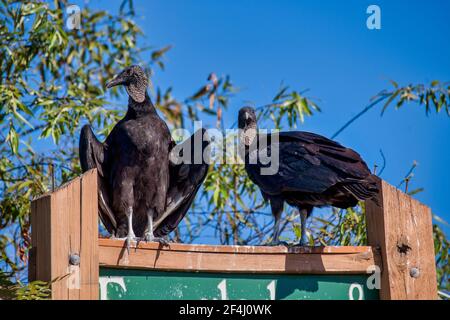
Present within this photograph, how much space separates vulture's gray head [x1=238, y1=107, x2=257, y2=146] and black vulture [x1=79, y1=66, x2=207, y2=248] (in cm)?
35

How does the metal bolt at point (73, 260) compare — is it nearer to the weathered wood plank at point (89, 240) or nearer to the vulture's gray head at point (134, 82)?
the weathered wood plank at point (89, 240)

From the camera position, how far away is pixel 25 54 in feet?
26.3

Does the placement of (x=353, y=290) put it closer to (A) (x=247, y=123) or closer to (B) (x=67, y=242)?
(B) (x=67, y=242)

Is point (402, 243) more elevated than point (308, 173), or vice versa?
point (308, 173)

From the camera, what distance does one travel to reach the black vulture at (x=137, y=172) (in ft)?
17.9

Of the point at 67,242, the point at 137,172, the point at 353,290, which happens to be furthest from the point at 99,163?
the point at 353,290

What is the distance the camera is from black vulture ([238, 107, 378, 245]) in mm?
4488

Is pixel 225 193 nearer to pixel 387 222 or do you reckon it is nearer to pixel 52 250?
pixel 387 222

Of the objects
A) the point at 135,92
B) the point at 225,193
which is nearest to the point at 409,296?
the point at 135,92

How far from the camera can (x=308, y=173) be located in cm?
466

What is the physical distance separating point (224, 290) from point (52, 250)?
0.77 metres

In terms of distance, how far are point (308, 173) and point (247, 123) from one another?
1076 mm

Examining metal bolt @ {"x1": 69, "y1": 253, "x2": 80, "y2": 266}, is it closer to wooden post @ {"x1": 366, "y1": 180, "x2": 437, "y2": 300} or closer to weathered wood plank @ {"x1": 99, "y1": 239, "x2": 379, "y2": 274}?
weathered wood plank @ {"x1": 99, "y1": 239, "x2": 379, "y2": 274}
